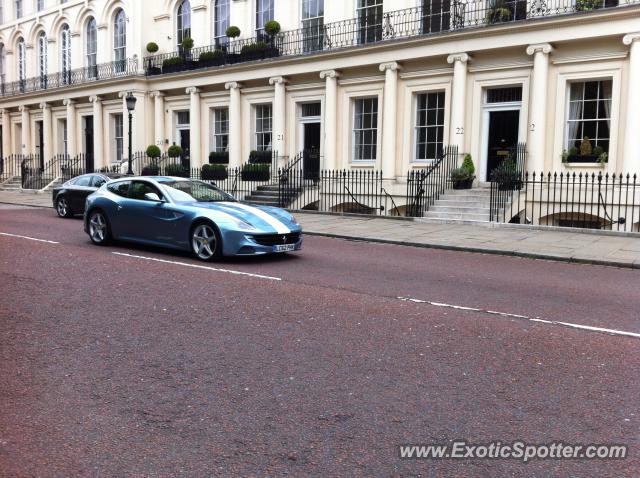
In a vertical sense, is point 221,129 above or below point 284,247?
above

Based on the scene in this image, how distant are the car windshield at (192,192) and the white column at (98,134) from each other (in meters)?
22.2

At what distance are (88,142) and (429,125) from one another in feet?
69.1

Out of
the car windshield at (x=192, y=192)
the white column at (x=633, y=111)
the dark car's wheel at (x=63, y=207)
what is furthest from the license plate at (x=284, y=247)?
the dark car's wheel at (x=63, y=207)

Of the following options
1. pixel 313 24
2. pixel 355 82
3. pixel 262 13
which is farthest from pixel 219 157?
pixel 355 82

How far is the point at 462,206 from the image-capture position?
56.8ft

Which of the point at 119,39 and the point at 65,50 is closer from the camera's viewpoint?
the point at 119,39

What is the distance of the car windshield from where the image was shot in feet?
35.2

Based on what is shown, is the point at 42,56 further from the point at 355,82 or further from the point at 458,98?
the point at 458,98

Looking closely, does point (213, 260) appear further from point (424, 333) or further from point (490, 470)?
point (490, 470)

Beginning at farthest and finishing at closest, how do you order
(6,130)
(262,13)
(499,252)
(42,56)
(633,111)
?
(6,130), (42,56), (262,13), (633,111), (499,252)

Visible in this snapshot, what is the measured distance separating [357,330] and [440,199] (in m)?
12.8

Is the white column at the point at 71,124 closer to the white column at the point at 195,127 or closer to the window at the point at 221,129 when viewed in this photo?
the white column at the point at 195,127

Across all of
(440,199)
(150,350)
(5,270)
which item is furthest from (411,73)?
(150,350)

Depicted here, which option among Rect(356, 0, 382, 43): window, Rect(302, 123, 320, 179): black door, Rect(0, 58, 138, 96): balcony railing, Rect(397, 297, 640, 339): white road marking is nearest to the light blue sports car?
Rect(397, 297, 640, 339): white road marking
